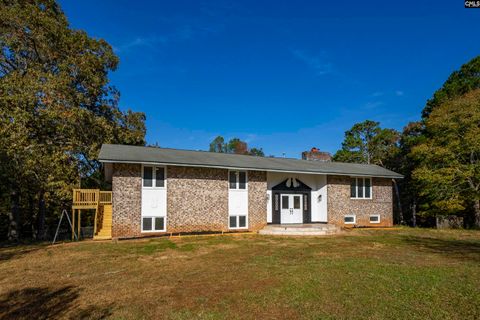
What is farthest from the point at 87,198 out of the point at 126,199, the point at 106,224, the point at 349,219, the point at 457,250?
the point at 457,250

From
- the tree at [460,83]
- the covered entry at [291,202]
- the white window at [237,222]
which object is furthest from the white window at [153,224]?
the tree at [460,83]

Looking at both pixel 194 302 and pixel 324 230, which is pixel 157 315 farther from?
pixel 324 230

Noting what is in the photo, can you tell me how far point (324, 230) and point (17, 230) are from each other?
18.9 metres

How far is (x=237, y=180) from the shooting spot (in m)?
18.4

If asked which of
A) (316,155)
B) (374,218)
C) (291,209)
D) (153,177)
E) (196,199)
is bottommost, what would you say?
(374,218)

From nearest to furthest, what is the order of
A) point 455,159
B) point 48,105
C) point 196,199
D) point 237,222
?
1. point 196,199
2. point 48,105
3. point 237,222
4. point 455,159

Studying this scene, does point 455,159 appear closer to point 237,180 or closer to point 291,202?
point 291,202

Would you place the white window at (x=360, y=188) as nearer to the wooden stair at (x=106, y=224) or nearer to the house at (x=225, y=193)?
the house at (x=225, y=193)

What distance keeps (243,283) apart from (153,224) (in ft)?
33.4

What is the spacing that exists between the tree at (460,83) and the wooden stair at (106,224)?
2713cm

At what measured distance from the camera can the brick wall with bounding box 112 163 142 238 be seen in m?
15.2

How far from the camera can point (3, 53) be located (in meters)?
18.4

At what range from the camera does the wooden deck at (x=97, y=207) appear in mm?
15250

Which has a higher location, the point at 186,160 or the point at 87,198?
the point at 186,160
